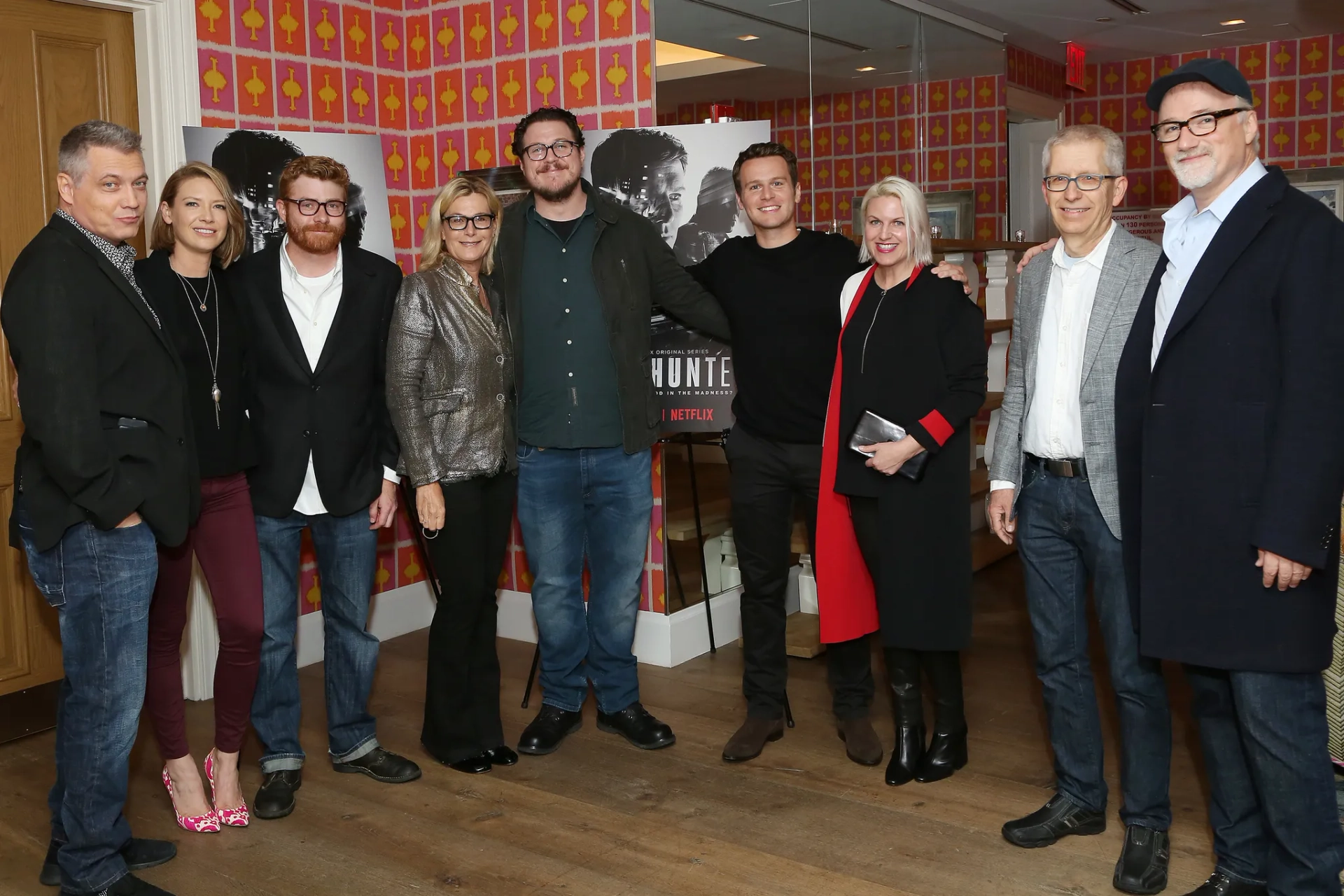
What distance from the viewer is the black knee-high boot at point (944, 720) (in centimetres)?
313

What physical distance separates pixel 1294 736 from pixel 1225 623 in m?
0.25

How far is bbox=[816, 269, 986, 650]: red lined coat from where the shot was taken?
2.94 m

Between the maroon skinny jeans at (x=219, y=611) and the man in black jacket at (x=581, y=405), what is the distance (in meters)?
0.82

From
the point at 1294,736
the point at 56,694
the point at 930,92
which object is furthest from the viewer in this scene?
the point at 930,92

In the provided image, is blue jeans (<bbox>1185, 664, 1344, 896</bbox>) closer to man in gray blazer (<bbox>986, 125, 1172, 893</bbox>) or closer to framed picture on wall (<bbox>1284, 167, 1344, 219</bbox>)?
man in gray blazer (<bbox>986, 125, 1172, 893</bbox>)

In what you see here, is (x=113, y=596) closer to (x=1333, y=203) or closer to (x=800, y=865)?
(x=800, y=865)

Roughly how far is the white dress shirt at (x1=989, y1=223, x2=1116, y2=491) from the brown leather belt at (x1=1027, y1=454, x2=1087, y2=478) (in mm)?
12

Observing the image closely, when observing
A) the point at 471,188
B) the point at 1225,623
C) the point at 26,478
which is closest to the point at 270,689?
the point at 26,478

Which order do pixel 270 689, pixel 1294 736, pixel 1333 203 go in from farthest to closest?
pixel 1333 203 < pixel 270 689 < pixel 1294 736

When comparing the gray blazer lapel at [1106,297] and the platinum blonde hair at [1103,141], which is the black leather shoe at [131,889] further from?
the platinum blonde hair at [1103,141]

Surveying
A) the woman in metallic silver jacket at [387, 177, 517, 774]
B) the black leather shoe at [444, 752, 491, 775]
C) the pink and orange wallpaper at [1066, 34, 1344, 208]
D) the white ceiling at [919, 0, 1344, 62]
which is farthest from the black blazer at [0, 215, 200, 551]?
the pink and orange wallpaper at [1066, 34, 1344, 208]

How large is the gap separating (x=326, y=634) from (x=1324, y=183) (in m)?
7.19

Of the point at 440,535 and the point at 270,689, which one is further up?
the point at 440,535

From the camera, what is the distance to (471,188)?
3125mm
